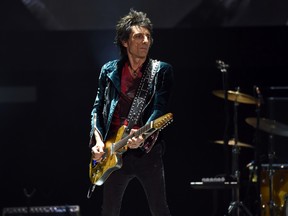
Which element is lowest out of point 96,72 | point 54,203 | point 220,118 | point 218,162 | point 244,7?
point 54,203

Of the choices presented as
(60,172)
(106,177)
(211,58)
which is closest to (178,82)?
(211,58)

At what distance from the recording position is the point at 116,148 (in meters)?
4.84

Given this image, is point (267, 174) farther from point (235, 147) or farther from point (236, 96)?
point (236, 96)

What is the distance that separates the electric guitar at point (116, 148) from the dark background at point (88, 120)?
2.84m

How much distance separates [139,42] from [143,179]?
0.99 m

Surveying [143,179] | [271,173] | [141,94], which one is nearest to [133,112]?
[141,94]

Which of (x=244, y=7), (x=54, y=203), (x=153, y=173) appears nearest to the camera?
(x=153, y=173)

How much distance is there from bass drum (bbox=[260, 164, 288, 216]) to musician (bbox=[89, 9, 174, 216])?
2609 mm

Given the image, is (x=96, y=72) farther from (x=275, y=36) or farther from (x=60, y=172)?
(x=275, y=36)

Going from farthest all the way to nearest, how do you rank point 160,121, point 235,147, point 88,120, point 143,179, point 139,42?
1. point 88,120
2. point 235,147
3. point 139,42
4. point 143,179
5. point 160,121

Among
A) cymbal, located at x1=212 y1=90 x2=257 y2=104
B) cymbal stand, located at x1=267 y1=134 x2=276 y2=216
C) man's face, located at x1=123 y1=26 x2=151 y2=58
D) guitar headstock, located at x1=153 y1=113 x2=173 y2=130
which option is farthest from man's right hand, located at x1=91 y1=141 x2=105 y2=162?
cymbal stand, located at x1=267 y1=134 x2=276 y2=216

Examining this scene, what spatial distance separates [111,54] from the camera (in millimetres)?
7738

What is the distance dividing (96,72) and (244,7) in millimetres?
1829

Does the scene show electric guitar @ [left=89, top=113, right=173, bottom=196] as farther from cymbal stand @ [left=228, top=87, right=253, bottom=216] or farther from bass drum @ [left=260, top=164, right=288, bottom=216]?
bass drum @ [left=260, top=164, right=288, bottom=216]
